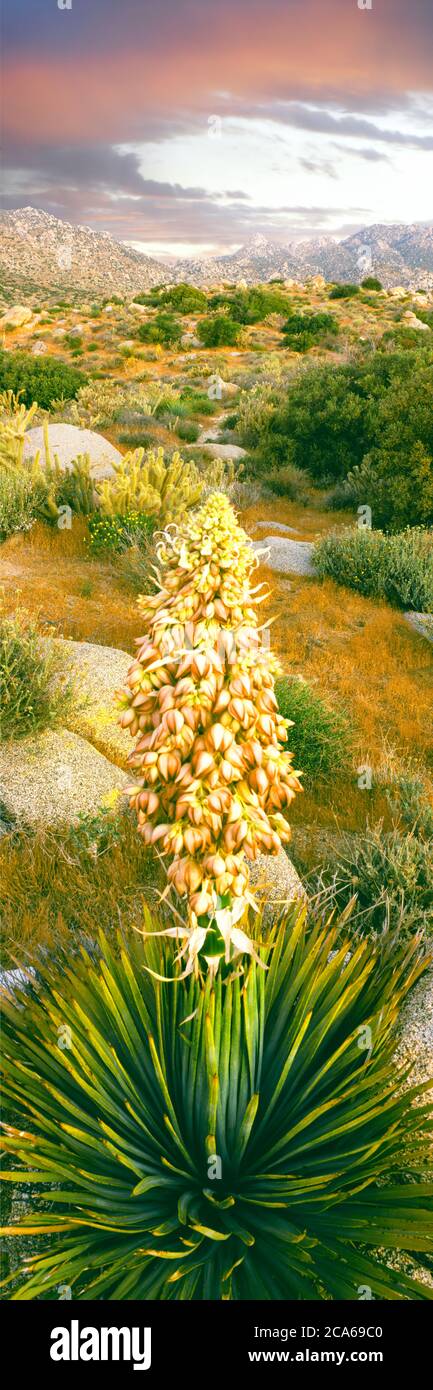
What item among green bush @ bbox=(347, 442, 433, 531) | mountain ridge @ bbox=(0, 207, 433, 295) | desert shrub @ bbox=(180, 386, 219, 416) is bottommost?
green bush @ bbox=(347, 442, 433, 531)

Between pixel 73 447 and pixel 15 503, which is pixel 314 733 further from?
pixel 73 447

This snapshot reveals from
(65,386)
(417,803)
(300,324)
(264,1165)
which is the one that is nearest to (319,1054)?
(264,1165)

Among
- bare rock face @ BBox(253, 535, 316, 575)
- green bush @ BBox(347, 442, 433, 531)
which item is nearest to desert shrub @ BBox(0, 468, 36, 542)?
bare rock face @ BBox(253, 535, 316, 575)

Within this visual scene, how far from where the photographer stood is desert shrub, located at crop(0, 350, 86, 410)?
59.4 ft

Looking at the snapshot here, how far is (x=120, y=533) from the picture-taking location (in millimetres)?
8867

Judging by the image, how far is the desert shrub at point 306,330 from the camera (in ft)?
98.5

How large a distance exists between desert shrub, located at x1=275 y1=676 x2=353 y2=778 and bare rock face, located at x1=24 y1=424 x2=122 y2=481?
582 centimetres

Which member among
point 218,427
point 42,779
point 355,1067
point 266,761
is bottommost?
point 355,1067

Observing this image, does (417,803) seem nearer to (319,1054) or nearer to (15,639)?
(319,1054)

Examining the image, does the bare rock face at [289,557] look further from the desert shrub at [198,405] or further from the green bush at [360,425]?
the desert shrub at [198,405]

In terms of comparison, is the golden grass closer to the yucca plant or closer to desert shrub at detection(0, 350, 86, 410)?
the yucca plant

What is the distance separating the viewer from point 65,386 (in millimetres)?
18688

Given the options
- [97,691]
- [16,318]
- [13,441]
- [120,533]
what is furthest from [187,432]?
[16,318]

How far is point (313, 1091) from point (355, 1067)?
190 millimetres
